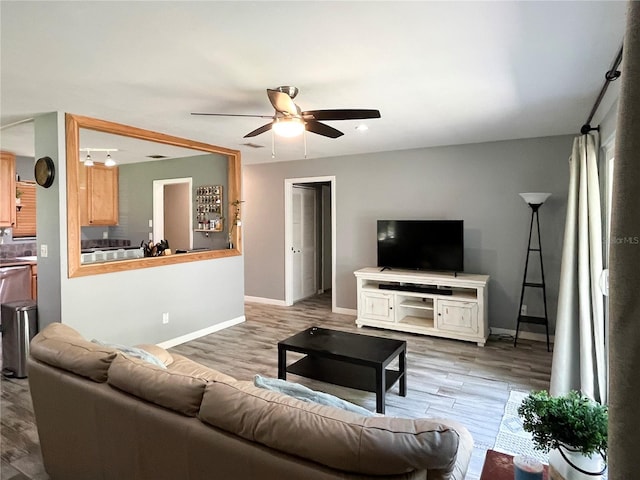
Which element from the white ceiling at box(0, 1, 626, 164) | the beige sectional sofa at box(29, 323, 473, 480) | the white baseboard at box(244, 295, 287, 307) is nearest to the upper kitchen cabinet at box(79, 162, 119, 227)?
the white baseboard at box(244, 295, 287, 307)

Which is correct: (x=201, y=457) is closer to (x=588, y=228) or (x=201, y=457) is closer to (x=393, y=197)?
(x=588, y=228)

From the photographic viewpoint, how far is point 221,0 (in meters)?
1.75

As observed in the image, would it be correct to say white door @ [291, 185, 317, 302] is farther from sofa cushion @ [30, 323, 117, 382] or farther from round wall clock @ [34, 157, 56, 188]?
sofa cushion @ [30, 323, 117, 382]

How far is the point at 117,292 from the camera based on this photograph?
3992 millimetres

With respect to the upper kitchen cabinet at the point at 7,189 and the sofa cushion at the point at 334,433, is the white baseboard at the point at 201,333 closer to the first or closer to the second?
the upper kitchen cabinet at the point at 7,189

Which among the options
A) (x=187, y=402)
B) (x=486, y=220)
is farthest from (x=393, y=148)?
(x=187, y=402)

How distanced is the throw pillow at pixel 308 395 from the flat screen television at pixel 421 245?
11.9 ft

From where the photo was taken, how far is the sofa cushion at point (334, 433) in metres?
1.18

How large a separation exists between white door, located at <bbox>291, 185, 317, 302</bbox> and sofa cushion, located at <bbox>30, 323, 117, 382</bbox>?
15.5 feet

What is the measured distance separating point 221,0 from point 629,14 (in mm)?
1673

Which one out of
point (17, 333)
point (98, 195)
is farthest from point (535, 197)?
point (98, 195)

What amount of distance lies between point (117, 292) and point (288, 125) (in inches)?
100

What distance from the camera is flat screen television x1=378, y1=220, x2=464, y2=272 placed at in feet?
16.2

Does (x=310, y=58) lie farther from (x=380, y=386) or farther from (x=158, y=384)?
(x=380, y=386)
